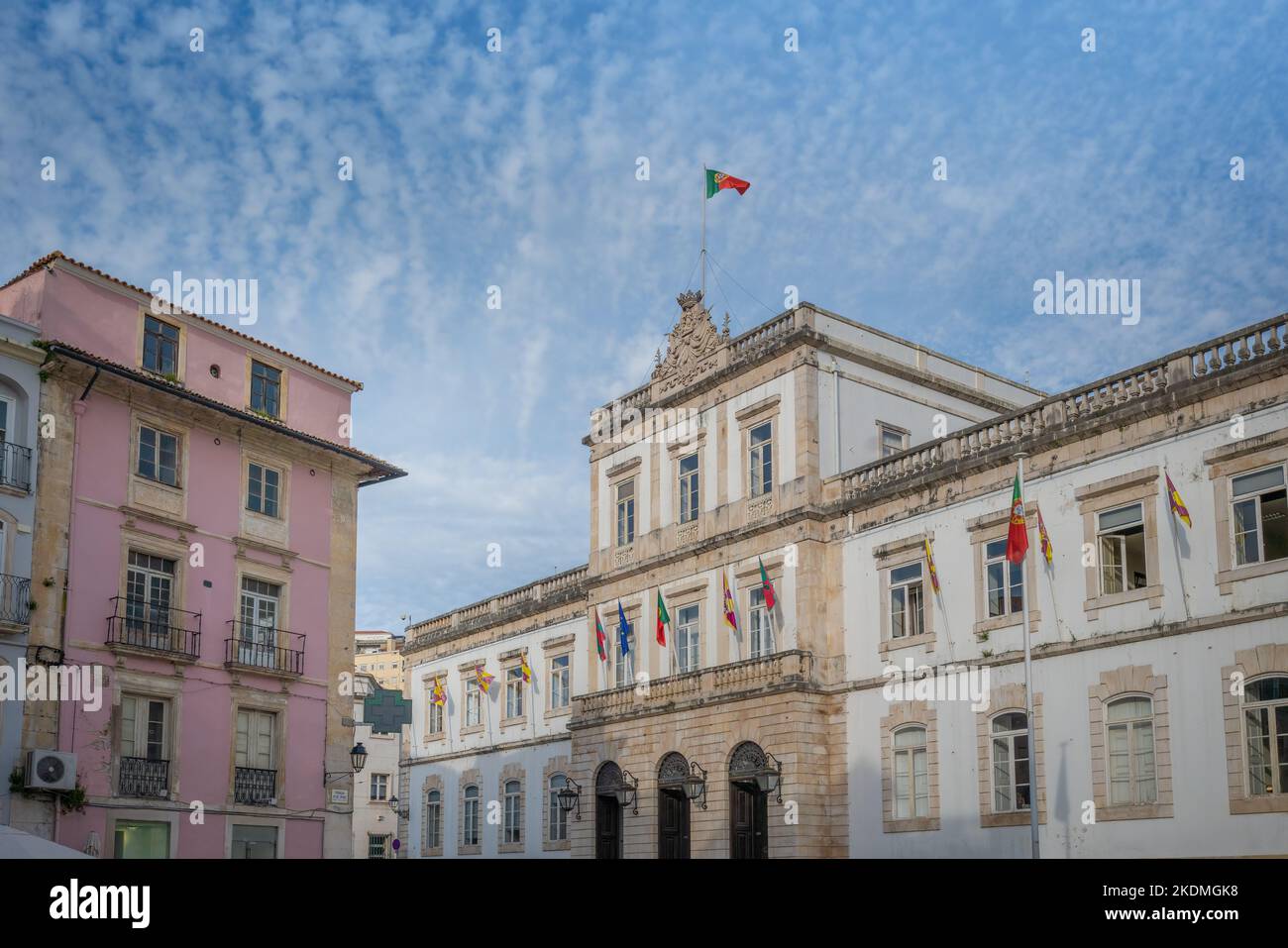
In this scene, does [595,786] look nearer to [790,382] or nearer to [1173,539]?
[790,382]

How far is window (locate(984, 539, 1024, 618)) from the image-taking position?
29.9 meters

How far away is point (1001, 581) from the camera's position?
3041 cm

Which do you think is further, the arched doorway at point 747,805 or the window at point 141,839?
the arched doorway at point 747,805

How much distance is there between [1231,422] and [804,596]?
11.4m

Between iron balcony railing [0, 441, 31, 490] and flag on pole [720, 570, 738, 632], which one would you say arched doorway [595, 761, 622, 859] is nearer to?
flag on pole [720, 570, 738, 632]

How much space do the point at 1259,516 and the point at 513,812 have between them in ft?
91.0

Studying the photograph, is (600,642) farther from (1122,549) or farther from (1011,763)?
(1122,549)

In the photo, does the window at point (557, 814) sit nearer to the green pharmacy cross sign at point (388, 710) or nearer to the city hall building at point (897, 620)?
the city hall building at point (897, 620)

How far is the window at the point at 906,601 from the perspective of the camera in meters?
32.4

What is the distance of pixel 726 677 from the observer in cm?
3581

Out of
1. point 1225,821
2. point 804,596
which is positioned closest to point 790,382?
point 804,596

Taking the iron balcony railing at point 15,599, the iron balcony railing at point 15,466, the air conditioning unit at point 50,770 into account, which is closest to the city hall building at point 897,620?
the air conditioning unit at point 50,770

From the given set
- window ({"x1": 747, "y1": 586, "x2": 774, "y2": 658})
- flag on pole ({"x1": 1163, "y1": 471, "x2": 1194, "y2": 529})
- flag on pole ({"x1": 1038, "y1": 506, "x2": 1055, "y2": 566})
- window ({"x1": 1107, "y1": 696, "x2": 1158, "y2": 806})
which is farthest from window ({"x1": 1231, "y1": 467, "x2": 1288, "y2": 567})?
window ({"x1": 747, "y1": 586, "x2": 774, "y2": 658})

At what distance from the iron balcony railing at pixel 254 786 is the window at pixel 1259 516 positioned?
20718 millimetres
